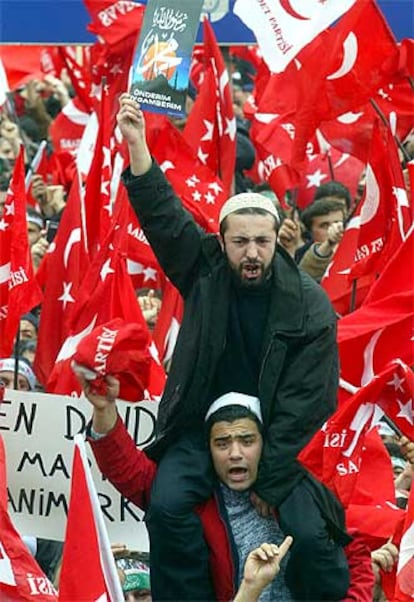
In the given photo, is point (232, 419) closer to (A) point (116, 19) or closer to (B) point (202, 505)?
(B) point (202, 505)

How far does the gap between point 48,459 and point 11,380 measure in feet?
4.58

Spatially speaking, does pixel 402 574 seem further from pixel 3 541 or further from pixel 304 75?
pixel 304 75

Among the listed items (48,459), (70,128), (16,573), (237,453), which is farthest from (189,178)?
(237,453)

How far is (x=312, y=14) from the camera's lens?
9188 mm

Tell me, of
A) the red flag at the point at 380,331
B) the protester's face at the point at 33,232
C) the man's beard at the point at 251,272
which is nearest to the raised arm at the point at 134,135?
the man's beard at the point at 251,272

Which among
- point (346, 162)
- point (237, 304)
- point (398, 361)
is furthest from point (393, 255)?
point (346, 162)

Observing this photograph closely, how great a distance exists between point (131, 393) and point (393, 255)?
207 centimetres

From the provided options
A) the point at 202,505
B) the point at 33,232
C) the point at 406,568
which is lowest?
the point at 406,568

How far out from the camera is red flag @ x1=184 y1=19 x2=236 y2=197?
1034cm

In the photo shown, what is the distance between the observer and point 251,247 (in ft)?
20.6

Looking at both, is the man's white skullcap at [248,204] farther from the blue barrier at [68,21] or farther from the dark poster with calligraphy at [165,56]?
the blue barrier at [68,21]

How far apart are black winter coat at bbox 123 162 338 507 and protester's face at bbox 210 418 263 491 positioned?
4 centimetres

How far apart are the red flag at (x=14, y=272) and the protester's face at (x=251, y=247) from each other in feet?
7.68

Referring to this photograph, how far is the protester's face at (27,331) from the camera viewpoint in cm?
1006
